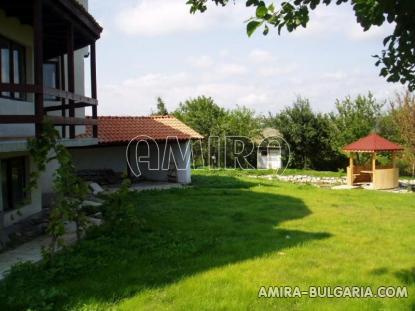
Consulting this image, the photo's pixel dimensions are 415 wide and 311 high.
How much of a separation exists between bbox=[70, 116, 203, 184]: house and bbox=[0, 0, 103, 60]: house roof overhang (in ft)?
28.3

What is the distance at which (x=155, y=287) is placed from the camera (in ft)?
20.5

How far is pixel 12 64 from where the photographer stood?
10695mm

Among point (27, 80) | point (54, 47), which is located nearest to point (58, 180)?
point (27, 80)

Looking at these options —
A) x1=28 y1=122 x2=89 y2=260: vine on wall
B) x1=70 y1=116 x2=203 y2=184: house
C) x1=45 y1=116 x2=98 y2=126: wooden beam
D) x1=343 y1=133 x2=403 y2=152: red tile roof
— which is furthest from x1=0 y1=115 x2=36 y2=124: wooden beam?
x1=343 y1=133 x2=403 y2=152: red tile roof

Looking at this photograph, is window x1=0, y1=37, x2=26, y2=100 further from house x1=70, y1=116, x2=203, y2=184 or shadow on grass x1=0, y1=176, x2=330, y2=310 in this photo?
house x1=70, y1=116, x2=203, y2=184

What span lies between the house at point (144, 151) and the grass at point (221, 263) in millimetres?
9118

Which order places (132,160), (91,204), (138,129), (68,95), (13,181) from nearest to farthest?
(68,95), (13,181), (91,204), (138,129), (132,160)

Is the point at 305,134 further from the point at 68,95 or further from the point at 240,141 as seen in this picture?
the point at 68,95

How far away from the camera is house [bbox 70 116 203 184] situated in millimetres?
21578

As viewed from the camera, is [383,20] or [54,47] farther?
[54,47]

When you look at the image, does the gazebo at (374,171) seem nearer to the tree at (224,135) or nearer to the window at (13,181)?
the tree at (224,135)

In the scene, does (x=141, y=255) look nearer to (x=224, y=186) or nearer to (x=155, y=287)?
(x=155, y=287)

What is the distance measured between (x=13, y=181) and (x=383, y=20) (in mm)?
8969

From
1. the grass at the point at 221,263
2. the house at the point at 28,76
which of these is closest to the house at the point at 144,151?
the house at the point at 28,76
